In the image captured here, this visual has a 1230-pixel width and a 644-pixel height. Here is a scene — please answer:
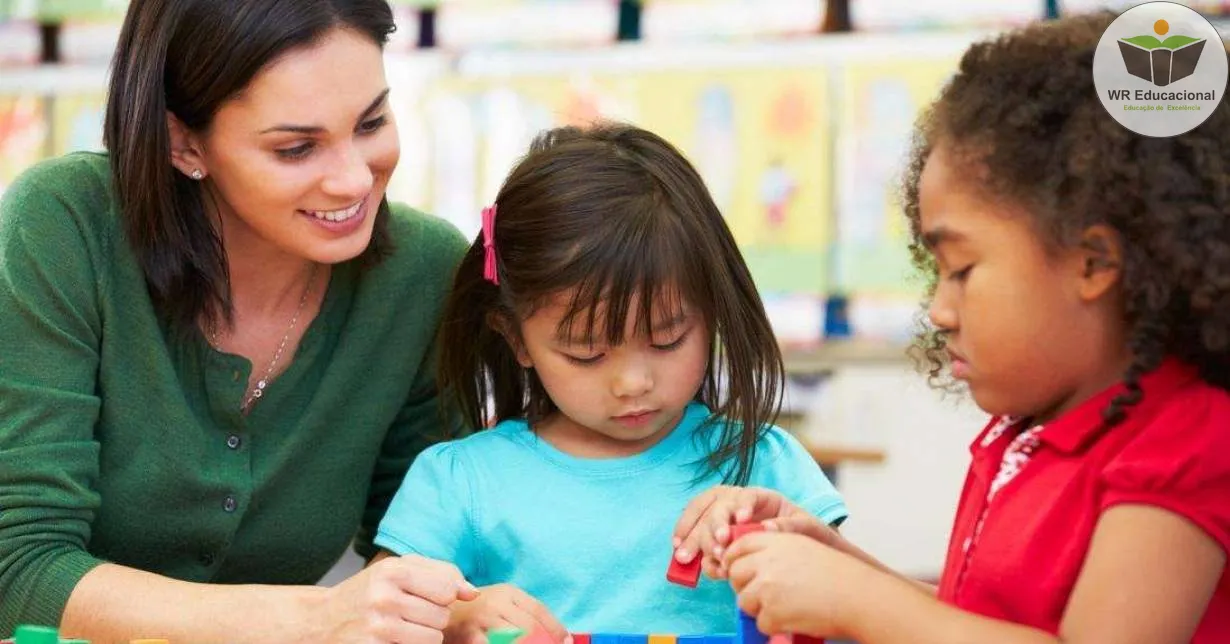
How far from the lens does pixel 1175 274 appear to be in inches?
44.9

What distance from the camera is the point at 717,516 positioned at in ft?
4.54

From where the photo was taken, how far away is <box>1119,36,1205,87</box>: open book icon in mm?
1288

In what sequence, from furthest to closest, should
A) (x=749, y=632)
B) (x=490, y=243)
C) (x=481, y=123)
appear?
(x=481, y=123), (x=490, y=243), (x=749, y=632)

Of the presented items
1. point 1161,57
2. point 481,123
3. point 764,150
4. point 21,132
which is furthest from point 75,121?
point 1161,57

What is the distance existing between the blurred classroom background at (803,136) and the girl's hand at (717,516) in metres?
2.49

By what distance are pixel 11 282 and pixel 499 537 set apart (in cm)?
61

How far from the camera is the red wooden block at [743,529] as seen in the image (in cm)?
132

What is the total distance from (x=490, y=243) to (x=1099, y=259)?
69 centimetres

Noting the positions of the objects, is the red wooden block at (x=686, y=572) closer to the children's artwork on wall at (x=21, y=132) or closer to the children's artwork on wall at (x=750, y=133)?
the children's artwork on wall at (x=750, y=133)

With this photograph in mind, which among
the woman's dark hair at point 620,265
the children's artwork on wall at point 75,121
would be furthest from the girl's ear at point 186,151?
the children's artwork on wall at point 75,121

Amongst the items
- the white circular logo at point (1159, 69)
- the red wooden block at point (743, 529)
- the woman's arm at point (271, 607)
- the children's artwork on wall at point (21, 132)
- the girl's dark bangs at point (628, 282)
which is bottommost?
the woman's arm at point (271, 607)

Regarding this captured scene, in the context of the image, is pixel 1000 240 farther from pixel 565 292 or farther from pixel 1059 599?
pixel 565 292

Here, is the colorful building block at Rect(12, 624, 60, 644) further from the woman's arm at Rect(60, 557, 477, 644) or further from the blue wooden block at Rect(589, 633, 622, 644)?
the blue wooden block at Rect(589, 633, 622, 644)

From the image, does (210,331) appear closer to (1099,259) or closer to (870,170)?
(1099,259)
